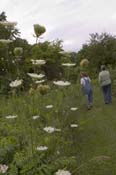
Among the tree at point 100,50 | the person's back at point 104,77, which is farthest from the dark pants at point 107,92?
the tree at point 100,50

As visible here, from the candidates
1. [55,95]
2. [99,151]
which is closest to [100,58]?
[55,95]

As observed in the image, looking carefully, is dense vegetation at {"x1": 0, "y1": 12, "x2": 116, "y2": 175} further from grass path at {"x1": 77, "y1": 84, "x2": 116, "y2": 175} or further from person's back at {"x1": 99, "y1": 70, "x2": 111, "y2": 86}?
person's back at {"x1": 99, "y1": 70, "x2": 111, "y2": 86}

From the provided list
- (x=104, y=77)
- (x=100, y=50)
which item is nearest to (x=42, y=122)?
(x=104, y=77)

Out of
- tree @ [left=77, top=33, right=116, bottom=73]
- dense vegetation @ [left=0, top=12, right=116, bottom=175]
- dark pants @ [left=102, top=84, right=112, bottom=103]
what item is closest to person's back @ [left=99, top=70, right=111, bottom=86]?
dark pants @ [left=102, top=84, right=112, bottom=103]

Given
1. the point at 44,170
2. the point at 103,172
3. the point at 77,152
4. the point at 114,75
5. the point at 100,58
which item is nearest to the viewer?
the point at 44,170

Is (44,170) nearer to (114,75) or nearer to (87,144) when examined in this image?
(87,144)

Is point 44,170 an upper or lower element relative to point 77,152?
upper

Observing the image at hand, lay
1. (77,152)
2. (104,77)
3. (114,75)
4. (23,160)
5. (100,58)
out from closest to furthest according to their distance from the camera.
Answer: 1. (23,160)
2. (77,152)
3. (104,77)
4. (114,75)
5. (100,58)

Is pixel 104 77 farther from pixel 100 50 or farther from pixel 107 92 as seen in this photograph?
pixel 100 50

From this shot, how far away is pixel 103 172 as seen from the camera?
853 cm

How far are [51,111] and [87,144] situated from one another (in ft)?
3.65

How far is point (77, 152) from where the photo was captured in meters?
9.71

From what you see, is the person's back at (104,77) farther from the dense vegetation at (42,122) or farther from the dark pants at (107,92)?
the dense vegetation at (42,122)

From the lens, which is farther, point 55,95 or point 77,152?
point 55,95
